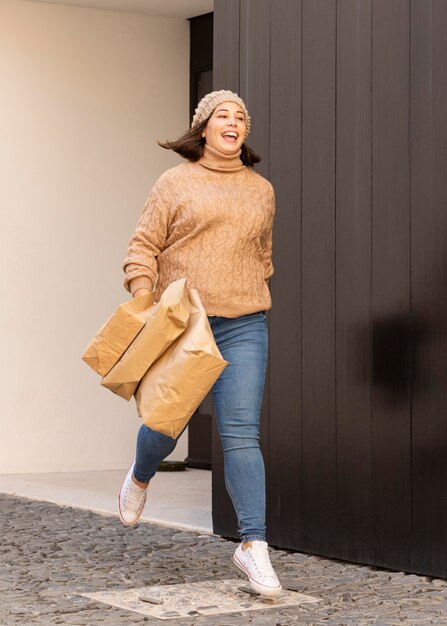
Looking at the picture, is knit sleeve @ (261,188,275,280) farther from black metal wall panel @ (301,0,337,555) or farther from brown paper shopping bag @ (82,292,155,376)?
black metal wall panel @ (301,0,337,555)

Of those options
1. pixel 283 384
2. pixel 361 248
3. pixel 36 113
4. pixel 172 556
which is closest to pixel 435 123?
pixel 361 248

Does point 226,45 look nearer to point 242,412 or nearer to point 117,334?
point 117,334

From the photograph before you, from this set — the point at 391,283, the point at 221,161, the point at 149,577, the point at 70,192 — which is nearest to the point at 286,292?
the point at 391,283

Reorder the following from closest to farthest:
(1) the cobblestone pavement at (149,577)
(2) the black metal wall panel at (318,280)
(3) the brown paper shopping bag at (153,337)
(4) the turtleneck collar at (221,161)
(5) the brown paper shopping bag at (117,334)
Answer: (1) the cobblestone pavement at (149,577), (3) the brown paper shopping bag at (153,337), (5) the brown paper shopping bag at (117,334), (4) the turtleneck collar at (221,161), (2) the black metal wall panel at (318,280)

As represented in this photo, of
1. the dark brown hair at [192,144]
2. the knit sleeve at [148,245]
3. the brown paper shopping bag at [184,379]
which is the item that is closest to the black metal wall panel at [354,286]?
the dark brown hair at [192,144]

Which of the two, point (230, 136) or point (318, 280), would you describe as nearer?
point (230, 136)

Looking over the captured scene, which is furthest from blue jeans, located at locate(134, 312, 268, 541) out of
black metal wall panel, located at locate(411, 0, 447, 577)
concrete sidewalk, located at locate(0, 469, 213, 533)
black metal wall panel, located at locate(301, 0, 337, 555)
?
concrete sidewalk, located at locate(0, 469, 213, 533)

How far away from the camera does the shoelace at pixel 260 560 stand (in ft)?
13.6

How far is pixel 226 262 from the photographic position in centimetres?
434

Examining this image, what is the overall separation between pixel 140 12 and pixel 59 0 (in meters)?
0.63

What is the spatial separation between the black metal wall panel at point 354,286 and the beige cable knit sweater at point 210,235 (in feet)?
1.99

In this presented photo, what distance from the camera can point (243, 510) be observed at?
14.0 ft

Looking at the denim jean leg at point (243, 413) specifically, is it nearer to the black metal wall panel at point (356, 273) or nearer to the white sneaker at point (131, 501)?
the white sneaker at point (131, 501)

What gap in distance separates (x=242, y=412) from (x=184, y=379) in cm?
36
